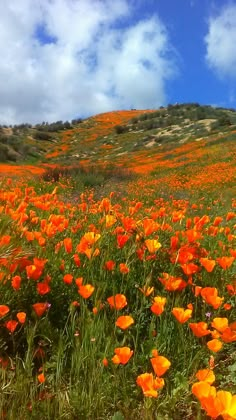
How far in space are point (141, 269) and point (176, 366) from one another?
2.73 ft

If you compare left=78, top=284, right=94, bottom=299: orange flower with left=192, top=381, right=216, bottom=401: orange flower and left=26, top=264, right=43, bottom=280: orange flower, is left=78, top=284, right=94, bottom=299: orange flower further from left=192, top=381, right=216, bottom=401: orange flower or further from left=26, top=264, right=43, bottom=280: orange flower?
left=192, top=381, right=216, bottom=401: orange flower

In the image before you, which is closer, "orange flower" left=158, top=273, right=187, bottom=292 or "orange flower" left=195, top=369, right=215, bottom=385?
"orange flower" left=195, top=369, right=215, bottom=385

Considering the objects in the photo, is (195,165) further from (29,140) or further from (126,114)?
(126,114)

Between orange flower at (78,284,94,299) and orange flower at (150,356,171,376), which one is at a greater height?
orange flower at (78,284,94,299)

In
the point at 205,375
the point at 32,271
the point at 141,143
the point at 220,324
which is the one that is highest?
the point at 141,143

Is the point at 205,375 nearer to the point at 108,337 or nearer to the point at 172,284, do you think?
the point at 108,337

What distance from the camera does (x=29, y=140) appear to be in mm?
58031

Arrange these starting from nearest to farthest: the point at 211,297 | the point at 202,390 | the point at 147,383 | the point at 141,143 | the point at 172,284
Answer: the point at 202,390 → the point at 147,383 → the point at 211,297 → the point at 172,284 → the point at 141,143

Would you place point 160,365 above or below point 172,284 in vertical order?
below

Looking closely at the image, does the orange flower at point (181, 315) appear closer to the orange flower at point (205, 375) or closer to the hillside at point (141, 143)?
the orange flower at point (205, 375)

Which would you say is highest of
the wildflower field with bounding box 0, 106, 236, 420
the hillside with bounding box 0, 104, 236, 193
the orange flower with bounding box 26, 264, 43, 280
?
the hillside with bounding box 0, 104, 236, 193

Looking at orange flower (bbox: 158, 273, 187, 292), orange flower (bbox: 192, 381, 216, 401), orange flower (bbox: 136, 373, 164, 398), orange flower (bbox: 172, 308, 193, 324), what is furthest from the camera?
orange flower (bbox: 158, 273, 187, 292)

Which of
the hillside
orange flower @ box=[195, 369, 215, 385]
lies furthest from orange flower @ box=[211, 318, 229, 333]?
the hillside

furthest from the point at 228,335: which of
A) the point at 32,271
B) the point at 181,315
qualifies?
the point at 32,271
